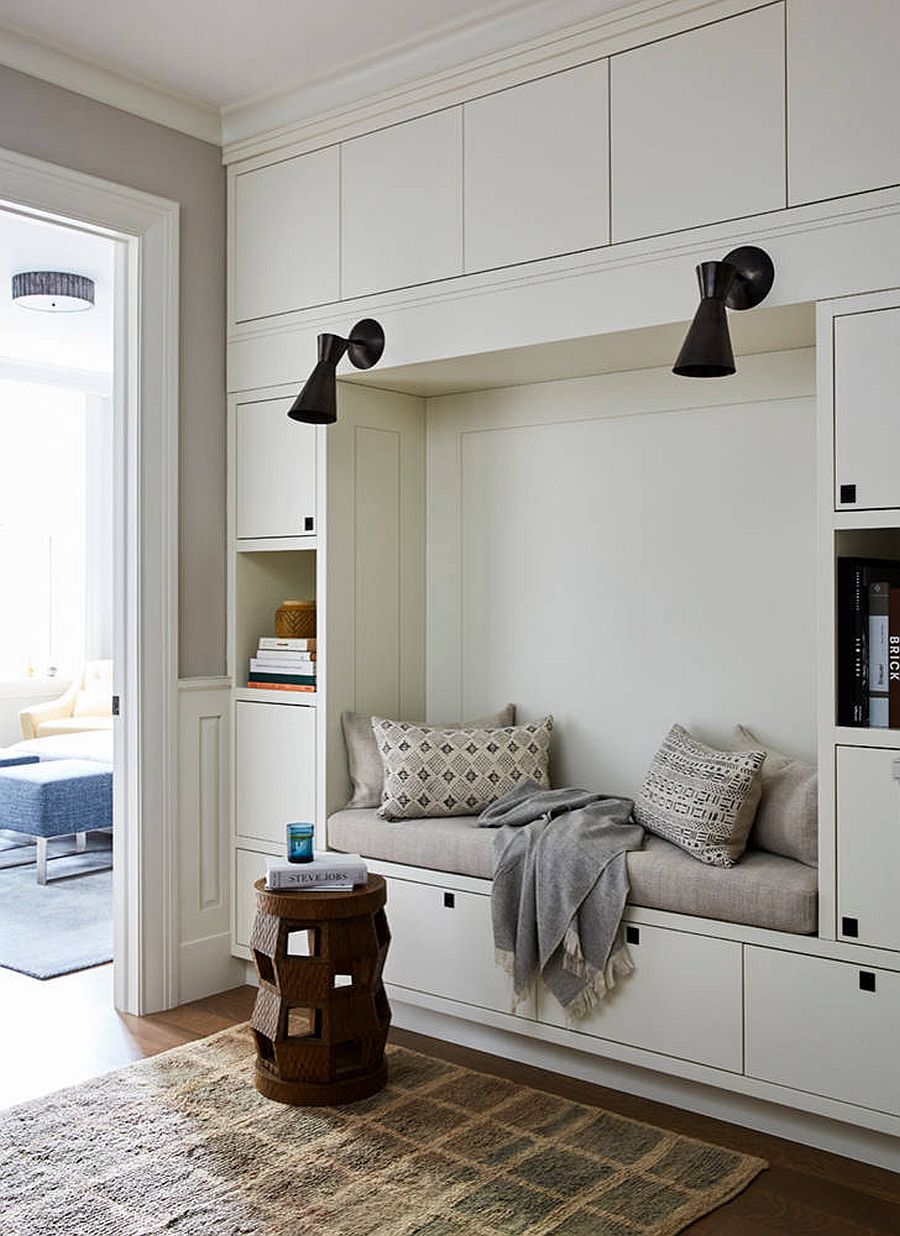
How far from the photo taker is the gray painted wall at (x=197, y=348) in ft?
12.0

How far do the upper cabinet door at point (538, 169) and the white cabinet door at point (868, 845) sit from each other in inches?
56.5

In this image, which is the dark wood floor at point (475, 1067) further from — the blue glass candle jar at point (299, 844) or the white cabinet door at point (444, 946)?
the blue glass candle jar at point (299, 844)

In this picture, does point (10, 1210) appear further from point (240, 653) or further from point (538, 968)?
point (240, 653)

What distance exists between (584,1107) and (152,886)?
152cm

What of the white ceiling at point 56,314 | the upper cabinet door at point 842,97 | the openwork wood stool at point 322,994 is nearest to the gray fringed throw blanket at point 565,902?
the openwork wood stool at point 322,994

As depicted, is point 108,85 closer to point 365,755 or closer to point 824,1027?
point 365,755

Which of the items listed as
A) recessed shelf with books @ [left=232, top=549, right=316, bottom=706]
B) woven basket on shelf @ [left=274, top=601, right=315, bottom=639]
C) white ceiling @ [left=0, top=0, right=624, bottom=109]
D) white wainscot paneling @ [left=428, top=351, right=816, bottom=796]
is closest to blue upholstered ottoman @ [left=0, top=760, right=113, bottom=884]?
recessed shelf with books @ [left=232, top=549, right=316, bottom=706]

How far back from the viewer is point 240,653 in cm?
392

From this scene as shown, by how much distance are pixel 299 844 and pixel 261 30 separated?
219 cm

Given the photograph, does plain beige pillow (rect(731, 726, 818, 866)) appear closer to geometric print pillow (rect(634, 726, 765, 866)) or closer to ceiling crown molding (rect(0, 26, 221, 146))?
geometric print pillow (rect(634, 726, 765, 866))

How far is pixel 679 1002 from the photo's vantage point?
2.89 m

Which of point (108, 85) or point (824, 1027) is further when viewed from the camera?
point (108, 85)

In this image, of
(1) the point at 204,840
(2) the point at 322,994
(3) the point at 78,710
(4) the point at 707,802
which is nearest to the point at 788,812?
(4) the point at 707,802

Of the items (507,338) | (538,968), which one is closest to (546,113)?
(507,338)
